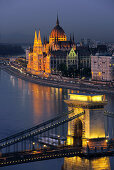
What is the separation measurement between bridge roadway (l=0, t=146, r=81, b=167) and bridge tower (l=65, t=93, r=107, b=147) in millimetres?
377

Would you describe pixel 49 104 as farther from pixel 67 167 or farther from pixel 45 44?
pixel 45 44

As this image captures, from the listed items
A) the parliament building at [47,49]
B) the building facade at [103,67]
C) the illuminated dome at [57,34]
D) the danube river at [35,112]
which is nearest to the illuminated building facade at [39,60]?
the parliament building at [47,49]

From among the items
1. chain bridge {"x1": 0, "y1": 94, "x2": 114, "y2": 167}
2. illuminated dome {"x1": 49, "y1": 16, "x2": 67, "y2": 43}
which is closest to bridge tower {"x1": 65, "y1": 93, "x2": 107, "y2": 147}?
chain bridge {"x1": 0, "y1": 94, "x2": 114, "y2": 167}

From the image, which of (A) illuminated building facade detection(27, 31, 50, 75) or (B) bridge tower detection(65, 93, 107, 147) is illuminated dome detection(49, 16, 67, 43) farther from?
(B) bridge tower detection(65, 93, 107, 147)

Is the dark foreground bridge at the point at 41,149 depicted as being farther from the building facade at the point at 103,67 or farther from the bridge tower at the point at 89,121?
the building facade at the point at 103,67

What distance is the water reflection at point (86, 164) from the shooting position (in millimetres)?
15383

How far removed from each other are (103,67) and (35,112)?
17726 mm

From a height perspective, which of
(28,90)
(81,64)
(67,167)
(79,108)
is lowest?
(67,167)

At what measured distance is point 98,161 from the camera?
15523 mm

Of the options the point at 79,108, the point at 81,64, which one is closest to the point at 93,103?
the point at 79,108

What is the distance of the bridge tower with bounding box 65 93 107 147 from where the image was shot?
1592cm

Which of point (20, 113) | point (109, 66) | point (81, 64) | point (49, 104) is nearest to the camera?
point (20, 113)

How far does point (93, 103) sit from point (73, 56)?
127 ft

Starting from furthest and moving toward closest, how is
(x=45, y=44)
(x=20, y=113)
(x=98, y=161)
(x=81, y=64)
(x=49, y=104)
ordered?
(x=45, y=44)
(x=81, y=64)
(x=49, y=104)
(x=20, y=113)
(x=98, y=161)
